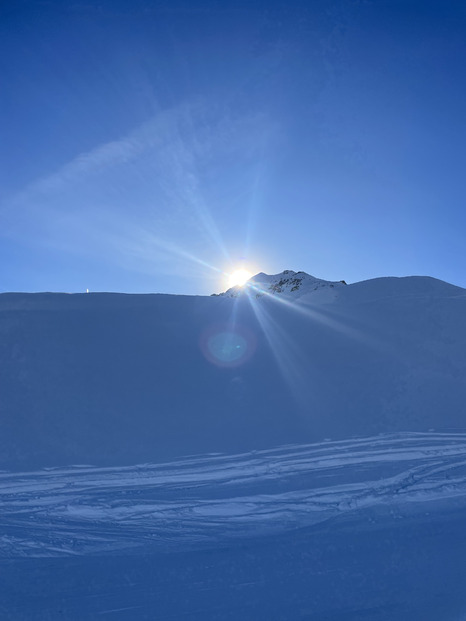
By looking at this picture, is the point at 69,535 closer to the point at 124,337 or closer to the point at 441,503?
the point at 441,503

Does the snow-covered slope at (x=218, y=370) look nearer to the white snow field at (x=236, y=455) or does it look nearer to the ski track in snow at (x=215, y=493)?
the white snow field at (x=236, y=455)

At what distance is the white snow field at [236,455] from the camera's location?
309 centimetres

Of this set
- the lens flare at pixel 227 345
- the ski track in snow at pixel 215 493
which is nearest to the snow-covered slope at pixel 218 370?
the lens flare at pixel 227 345

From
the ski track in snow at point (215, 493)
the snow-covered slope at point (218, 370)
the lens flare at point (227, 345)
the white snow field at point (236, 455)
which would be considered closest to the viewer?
the white snow field at point (236, 455)

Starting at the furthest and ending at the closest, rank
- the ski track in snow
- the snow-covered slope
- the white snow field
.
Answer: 1. the snow-covered slope
2. the ski track in snow
3. the white snow field

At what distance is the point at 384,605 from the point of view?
2.86m

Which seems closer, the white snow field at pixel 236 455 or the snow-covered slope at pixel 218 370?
the white snow field at pixel 236 455

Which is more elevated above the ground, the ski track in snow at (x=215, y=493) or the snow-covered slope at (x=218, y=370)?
the snow-covered slope at (x=218, y=370)

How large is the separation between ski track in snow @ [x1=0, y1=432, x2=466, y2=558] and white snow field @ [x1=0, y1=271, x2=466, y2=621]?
3cm

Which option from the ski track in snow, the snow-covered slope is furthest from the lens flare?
the ski track in snow

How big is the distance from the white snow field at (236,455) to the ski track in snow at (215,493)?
25mm

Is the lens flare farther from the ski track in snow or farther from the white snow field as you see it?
the ski track in snow

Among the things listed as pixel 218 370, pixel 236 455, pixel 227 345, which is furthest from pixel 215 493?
pixel 227 345

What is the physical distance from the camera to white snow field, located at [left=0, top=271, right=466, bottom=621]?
3.09 metres
